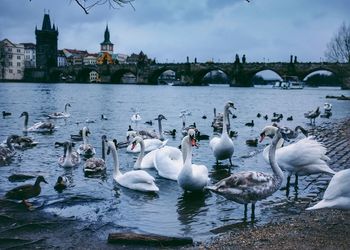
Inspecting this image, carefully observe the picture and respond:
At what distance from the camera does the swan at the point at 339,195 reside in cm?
555

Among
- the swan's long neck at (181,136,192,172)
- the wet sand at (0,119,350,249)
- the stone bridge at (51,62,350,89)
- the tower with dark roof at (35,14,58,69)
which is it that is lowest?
the wet sand at (0,119,350,249)

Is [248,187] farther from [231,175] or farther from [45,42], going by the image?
[45,42]

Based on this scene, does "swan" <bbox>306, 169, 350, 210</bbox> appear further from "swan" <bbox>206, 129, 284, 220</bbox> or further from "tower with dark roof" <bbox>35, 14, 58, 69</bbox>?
"tower with dark roof" <bbox>35, 14, 58, 69</bbox>

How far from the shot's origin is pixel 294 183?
959cm

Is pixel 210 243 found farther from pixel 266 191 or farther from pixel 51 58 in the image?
pixel 51 58

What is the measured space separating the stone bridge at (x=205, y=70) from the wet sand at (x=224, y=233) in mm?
84372

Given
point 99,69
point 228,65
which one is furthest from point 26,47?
point 228,65

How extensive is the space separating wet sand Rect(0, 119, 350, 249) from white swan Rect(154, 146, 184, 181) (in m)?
3.47

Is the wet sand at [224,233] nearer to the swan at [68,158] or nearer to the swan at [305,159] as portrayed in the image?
the swan at [305,159]

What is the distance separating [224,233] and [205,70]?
350 feet

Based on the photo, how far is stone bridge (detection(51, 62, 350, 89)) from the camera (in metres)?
91.2

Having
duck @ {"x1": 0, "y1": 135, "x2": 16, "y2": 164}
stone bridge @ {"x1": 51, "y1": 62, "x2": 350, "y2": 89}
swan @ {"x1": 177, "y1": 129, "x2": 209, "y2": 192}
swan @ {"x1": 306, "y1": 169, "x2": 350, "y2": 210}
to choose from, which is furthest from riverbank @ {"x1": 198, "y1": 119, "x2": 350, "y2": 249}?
stone bridge @ {"x1": 51, "y1": 62, "x2": 350, "y2": 89}

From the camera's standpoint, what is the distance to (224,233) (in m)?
6.50

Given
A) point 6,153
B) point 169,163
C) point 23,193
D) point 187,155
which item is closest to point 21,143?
point 6,153
